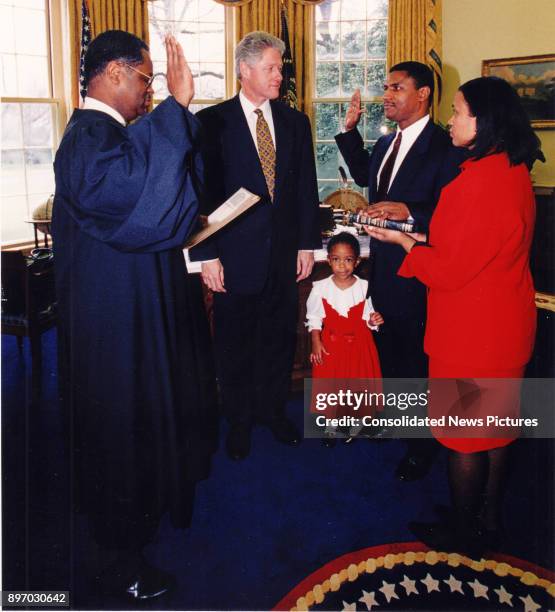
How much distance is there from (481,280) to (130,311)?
1029 mm

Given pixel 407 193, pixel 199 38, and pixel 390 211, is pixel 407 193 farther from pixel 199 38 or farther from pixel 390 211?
pixel 199 38

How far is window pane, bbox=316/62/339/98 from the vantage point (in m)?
5.82

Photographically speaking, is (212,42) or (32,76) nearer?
(32,76)

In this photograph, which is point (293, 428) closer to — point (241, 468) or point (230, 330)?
point (241, 468)

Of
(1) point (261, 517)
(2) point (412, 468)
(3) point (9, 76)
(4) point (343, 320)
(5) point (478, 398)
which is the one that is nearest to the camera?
(5) point (478, 398)

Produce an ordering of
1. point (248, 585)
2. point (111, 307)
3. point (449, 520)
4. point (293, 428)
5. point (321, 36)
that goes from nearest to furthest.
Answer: point (111, 307) → point (248, 585) → point (449, 520) → point (293, 428) → point (321, 36)

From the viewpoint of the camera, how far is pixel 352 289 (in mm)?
2650

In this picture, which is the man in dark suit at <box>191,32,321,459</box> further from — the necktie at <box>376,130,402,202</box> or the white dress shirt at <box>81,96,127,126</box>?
the white dress shirt at <box>81,96,127,126</box>

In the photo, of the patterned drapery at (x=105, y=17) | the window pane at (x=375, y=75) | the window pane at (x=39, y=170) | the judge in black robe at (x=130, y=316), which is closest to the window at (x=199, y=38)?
the patterned drapery at (x=105, y=17)

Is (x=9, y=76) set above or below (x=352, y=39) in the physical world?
below

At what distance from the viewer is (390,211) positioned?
2.24m

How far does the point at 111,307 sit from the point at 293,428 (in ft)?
4.84

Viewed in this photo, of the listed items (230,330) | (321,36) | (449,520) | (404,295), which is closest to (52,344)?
(230,330)

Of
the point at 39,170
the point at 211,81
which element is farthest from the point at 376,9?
the point at 39,170
